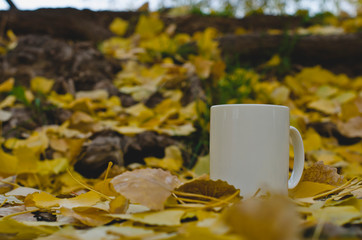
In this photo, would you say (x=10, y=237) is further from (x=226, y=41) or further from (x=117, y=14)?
(x=117, y=14)

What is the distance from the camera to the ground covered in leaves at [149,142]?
0.43m

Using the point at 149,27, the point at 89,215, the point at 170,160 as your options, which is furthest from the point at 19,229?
the point at 149,27

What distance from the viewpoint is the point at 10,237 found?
43 cm

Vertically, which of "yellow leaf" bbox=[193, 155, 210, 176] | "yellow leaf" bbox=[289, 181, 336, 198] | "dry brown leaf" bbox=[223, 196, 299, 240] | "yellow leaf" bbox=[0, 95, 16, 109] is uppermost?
"yellow leaf" bbox=[0, 95, 16, 109]

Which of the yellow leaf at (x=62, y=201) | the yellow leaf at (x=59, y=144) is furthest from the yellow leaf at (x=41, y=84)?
the yellow leaf at (x=62, y=201)

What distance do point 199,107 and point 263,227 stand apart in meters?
0.91

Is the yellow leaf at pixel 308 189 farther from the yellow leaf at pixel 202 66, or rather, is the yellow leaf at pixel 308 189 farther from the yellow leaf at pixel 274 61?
the yellow leaf at pixel 274 61

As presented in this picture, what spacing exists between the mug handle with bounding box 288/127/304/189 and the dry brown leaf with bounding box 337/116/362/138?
1.64 ft

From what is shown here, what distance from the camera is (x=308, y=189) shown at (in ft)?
2.02

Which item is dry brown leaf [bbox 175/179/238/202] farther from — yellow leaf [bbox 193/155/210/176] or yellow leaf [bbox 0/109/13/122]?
yellow leaf [bbox 0/109/13/122]

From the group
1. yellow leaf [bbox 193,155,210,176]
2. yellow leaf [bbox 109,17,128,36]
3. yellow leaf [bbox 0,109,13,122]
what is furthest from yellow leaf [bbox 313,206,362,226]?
yellow leaf [bbox 109,17,128,36]

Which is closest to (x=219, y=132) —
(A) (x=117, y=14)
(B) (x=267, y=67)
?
(B) (x=267, y=67)

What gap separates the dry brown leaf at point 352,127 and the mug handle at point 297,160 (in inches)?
19.7

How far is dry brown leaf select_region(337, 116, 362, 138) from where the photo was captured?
1079mm
